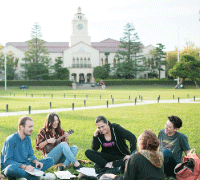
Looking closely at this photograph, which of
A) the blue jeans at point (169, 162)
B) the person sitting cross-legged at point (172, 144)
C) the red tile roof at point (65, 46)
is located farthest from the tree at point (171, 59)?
the blue jeans at point (169, 162)

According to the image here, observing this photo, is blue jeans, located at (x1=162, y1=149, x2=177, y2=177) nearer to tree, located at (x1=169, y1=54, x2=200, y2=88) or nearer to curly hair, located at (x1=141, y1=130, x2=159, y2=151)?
curly hair, located at (x1=141, y1=130, x2=159, y2=151)

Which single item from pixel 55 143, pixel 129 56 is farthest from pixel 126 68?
pixel 55 143

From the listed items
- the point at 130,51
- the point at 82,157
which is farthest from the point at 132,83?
the point at 82,157

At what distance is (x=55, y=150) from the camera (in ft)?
19.0

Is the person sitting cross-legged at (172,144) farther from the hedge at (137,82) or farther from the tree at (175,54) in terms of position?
the tree at (175,54)

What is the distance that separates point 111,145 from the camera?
5523 millimetres

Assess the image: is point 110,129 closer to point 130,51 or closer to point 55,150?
point 55,150

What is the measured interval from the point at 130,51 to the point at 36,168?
66395 millimetres

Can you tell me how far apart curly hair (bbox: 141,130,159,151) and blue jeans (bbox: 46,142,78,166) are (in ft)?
8.41

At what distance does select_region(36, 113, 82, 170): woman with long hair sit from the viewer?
562 centimetres

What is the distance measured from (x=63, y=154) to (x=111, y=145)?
1.15 metres

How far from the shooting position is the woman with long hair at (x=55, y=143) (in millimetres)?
5625

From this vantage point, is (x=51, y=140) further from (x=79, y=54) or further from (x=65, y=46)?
(x=65, y=46)

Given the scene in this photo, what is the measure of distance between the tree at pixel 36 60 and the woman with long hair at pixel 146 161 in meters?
64.7
